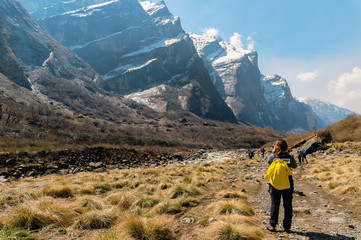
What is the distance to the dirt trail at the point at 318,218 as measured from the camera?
435 cm

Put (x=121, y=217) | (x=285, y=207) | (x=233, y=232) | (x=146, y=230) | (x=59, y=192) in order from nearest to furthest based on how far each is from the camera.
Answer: (x=233, y=232), (x=146, y=230), (x=285, y=207), (x=121, y=217), (x=59, y=192)

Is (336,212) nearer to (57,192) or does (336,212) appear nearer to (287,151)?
(287,151)

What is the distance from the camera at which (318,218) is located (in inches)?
215

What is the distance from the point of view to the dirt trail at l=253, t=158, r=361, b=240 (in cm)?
435

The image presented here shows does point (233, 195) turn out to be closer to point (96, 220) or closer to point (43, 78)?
point (96, 220)

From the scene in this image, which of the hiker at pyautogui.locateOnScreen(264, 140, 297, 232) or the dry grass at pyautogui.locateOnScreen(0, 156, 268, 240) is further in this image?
the hiker at pyautogui.locateOnScreen(264, 140, 297, 232)

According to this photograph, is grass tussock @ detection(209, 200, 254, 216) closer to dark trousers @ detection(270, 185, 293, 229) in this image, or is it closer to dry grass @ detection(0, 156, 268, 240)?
dry grass @ detection(0, 156, 268, 240)

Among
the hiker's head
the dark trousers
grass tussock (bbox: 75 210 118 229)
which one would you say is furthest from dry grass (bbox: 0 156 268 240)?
the hiker's head

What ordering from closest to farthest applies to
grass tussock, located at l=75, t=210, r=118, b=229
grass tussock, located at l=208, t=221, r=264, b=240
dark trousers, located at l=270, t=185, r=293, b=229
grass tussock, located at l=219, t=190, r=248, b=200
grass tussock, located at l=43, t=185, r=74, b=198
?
grass tussock, located at l=208, t=221, r=264, b=240
dark trousers, located at l=270, t=185, r=293, b=229
grass tussock, located at l=75, t=210, r=118, b=229
grass tussock, located at l=43, t=185, r=74, b=198
grass tussock, located at l=219, t=190, r=248, b=200

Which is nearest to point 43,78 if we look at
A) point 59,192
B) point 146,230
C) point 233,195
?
point 59,192

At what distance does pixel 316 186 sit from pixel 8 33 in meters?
257

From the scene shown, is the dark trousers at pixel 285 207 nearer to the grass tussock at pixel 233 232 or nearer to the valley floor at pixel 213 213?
the valley floor at pixel 213 213

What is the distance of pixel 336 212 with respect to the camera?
6.04 m

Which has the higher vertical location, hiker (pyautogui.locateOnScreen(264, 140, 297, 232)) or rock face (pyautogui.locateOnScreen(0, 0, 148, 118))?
rock face (pyautogui.locateOnScreen(0, 0, 148, 118))
